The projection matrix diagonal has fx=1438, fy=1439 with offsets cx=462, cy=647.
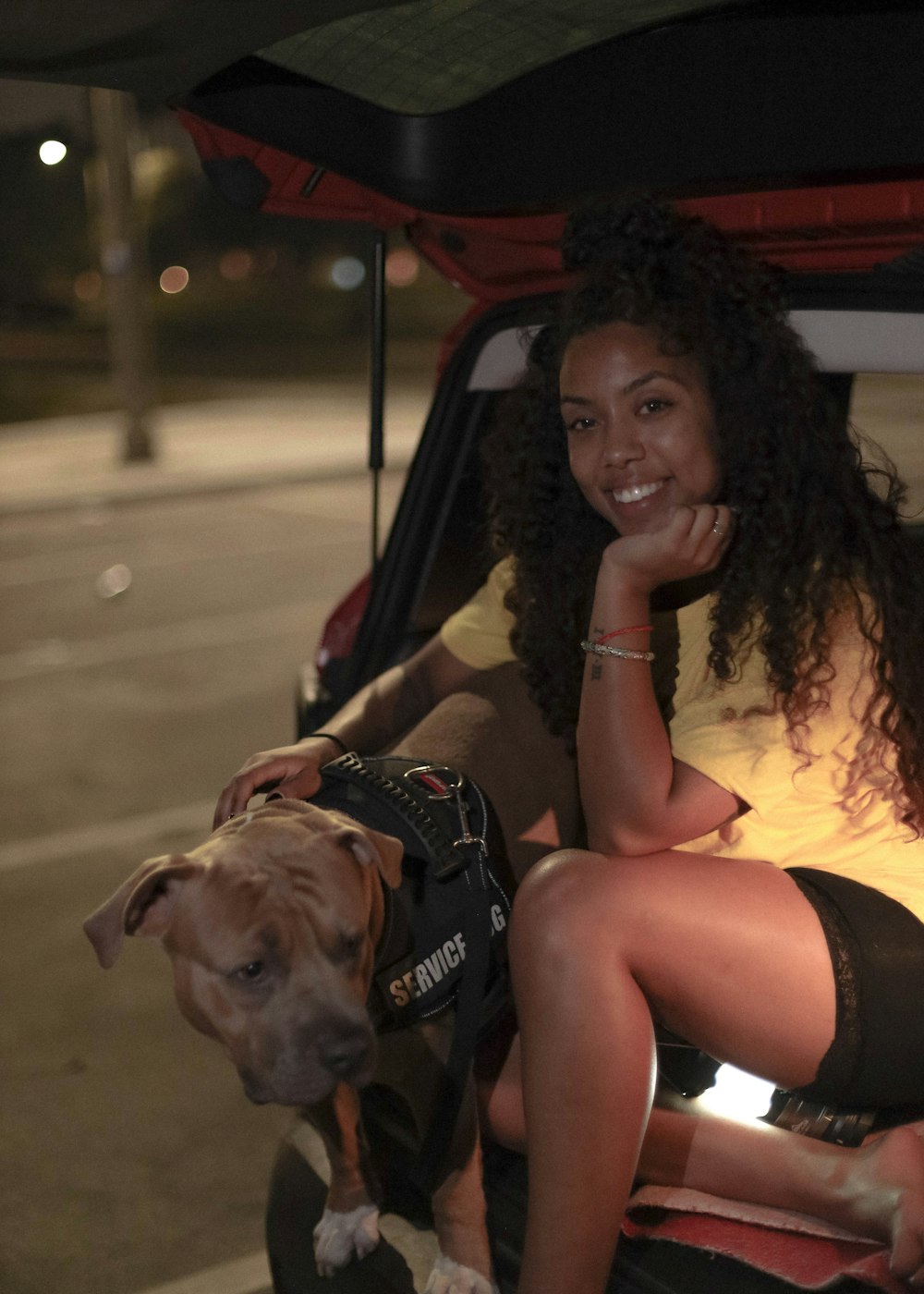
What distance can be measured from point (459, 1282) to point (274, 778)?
0.81m

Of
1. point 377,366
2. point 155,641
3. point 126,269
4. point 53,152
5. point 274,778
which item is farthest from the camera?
point 126,269

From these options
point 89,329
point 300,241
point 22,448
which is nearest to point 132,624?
point 22,448

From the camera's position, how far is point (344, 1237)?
2.19 meters

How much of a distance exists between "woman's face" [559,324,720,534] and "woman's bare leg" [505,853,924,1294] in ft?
1.82

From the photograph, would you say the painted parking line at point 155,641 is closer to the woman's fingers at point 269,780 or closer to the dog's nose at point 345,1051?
the woman's fingers at point 269,780

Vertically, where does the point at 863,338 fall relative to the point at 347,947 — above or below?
above

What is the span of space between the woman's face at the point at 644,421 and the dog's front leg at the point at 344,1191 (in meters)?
1.00

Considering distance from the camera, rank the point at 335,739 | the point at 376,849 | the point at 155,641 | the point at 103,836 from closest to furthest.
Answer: the point at 376,849 → the point at 335,739 → the point at 103,836 → the point at 155,641

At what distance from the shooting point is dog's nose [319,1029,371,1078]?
1859 mm

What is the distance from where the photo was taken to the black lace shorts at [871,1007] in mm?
1854

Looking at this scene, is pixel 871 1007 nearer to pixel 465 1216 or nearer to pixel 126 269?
pixel 465 1216

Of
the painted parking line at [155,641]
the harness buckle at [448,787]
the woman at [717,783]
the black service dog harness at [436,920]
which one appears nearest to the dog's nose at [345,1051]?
the black service dog harness at [436,920]

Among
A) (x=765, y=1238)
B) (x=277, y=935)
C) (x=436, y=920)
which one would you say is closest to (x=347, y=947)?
(x=277, y=935)

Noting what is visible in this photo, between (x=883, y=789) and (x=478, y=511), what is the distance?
134 centimetres
